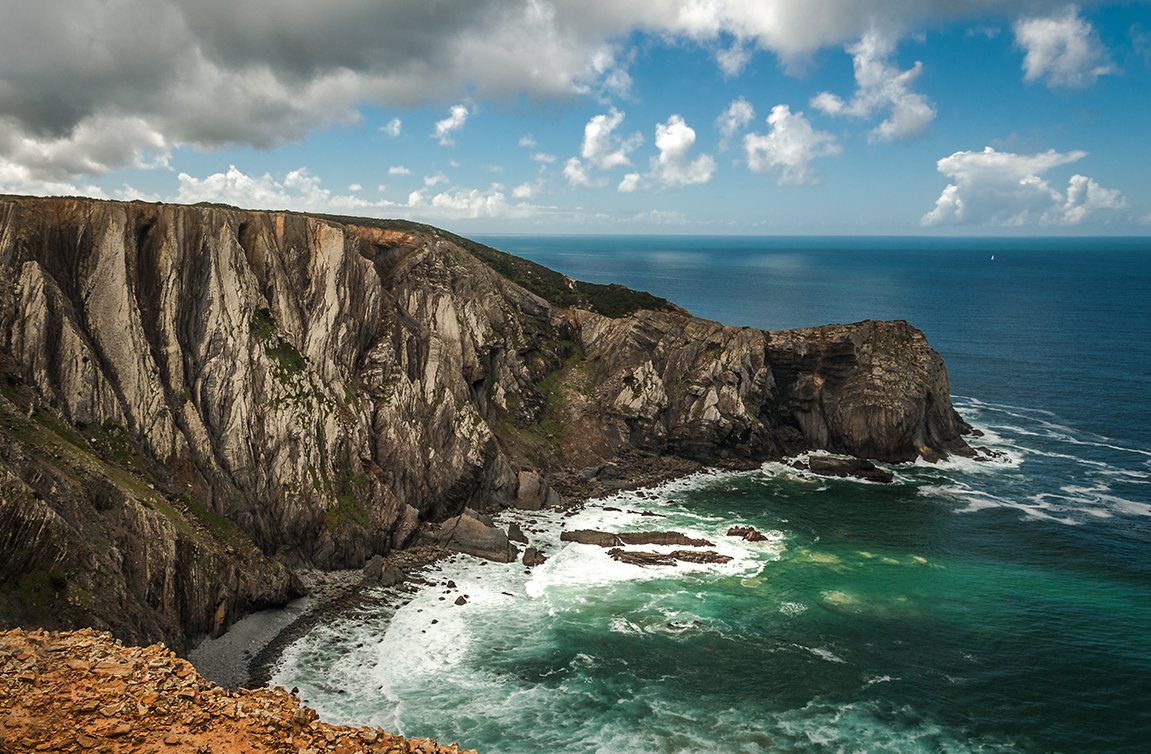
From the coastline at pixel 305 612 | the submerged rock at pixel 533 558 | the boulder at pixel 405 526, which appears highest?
the boulder at pixel 405 526

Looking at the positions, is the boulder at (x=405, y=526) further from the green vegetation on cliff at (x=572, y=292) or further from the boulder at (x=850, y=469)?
the green vegetation on cliff at (x=572, y=292)

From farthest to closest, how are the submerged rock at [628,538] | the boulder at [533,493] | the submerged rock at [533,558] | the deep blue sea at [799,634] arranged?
the boulder at [533,493] < the submerged rock at [628,538] < the submerged rock at [533,558] < the deep blue sea at [799,634]

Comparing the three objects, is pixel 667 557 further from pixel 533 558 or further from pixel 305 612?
pixel 305 612

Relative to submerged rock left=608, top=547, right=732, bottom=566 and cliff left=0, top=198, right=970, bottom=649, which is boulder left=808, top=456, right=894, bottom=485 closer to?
cliff left=0, top=198, right=970, bottom=649

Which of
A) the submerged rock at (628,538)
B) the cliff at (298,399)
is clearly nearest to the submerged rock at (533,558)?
the submerged rock at (628,538)

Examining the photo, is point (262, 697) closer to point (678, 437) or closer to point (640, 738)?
point (640, 738)
